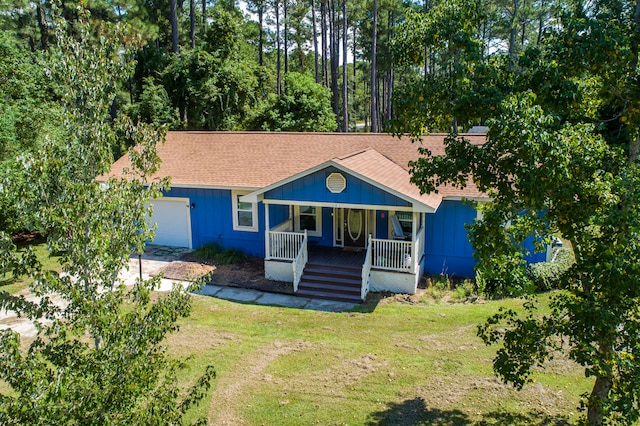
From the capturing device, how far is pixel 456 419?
8.05 meters

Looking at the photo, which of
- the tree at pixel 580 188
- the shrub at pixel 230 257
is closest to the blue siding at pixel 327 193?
the shrub at pixel 230 257

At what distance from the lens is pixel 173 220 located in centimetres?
1889

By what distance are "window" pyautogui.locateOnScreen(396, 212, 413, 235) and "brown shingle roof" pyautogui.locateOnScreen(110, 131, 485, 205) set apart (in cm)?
107

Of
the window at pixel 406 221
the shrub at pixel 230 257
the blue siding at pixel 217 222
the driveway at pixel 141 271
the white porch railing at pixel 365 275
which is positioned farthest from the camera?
the blue siding at pixel 217 222

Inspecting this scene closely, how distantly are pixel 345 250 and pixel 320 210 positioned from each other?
5.31 feet

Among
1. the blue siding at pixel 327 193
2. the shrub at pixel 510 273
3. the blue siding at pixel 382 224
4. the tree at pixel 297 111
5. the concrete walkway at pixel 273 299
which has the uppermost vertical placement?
the tree at pixel 297 111

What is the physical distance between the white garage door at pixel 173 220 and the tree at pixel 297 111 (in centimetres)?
1339

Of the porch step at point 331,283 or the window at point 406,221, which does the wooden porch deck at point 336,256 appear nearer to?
the porch step at point 331,283

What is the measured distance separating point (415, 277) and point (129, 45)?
425 inches

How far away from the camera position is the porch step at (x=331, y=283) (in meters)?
14.1

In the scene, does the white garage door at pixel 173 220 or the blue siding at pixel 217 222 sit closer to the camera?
the blue siding at pixel 217 222

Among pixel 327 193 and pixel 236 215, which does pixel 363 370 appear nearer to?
pixel 327 193

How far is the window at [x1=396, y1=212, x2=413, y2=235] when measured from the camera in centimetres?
1582

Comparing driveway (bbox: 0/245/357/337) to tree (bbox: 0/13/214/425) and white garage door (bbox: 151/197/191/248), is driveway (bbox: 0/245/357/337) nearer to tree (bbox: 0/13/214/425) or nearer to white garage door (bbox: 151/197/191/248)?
white garage door (bbox: 151/197/191/248)
